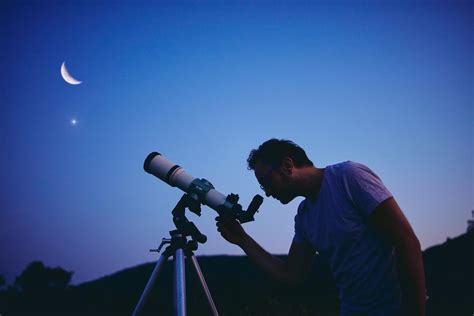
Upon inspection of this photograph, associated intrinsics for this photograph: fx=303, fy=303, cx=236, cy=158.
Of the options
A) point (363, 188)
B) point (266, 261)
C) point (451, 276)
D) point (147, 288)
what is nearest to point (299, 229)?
point (266, 261)

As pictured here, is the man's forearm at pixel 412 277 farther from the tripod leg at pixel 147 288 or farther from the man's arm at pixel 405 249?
the tripod leg at pixel 147 288

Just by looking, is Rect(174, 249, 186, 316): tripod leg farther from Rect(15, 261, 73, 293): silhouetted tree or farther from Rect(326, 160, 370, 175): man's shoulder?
Rect(15, 261, 73, 293): silhouetted tree

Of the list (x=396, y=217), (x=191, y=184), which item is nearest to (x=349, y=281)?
(x=396, y=217)

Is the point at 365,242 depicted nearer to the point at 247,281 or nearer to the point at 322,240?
the point at 322,240

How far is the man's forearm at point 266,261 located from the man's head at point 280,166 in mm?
486

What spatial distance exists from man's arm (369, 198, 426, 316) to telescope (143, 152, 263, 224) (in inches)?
48.1

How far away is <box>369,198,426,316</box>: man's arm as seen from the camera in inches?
57.7

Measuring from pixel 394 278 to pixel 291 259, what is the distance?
0.77 m

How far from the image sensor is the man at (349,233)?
5.08 feet

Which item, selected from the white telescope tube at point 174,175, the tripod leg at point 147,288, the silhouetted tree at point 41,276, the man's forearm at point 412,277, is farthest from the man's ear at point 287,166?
the silhouetted tree at point 41,276

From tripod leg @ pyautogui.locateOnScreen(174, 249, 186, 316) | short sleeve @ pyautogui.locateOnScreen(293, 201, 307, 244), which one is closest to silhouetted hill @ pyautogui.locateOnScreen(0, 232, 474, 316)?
tripod leg @ pyautogui.locateOnScreen(174, 249, 186, 316)

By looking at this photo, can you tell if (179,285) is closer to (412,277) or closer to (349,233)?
(349,233)

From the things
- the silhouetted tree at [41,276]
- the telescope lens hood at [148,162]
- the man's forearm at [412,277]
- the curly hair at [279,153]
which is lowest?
the man's forearm at [412,277]

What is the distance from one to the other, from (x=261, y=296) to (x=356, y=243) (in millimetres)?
7077
